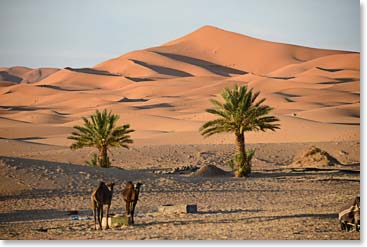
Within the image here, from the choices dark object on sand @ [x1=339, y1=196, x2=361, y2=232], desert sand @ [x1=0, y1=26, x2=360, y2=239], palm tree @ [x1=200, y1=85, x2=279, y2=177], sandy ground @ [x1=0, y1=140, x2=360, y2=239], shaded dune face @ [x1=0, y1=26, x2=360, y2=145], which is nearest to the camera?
dark object on sand @ [x1=339, y1=196, x2=361, y2=232]

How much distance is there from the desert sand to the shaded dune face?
6.3 inches

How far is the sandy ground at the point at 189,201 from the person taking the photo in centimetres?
1162

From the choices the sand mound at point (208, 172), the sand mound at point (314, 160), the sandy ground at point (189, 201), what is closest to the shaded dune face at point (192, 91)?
the sand mound at point (314, 160)

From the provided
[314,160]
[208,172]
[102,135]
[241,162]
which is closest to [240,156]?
[241,162]

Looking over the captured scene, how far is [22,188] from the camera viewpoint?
17.8 metres

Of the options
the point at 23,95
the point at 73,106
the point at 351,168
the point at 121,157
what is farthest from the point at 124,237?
the point at 23,95

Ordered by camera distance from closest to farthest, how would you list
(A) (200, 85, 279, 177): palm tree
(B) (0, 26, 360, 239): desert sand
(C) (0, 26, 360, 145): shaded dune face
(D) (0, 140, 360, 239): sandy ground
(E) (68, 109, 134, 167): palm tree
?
(D) (0, 140, 360, 239): sandy ground → (B) (0, 26, 360, 239): desert sand → (A) (200, 85, 279, 177): palm tree → (E) (68, 109, 134, 167): palm tree → (C) (0, 26, 360, 145): shaded dune face

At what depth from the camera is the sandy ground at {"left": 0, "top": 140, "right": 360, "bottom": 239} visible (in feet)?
38.1

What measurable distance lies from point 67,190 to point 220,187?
151 inches

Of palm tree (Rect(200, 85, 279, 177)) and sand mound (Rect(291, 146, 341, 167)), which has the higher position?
palm tree (Rect(200, 85, 279, 177))

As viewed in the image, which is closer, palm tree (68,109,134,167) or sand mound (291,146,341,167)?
palm tree (68,109,134,167)

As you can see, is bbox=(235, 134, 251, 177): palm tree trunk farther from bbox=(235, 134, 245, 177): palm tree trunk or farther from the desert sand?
the desert sand

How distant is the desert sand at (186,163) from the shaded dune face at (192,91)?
16 cm

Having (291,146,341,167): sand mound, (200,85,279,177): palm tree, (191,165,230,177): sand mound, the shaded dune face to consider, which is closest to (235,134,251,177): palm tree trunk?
(200,85,279,177): palm tree
